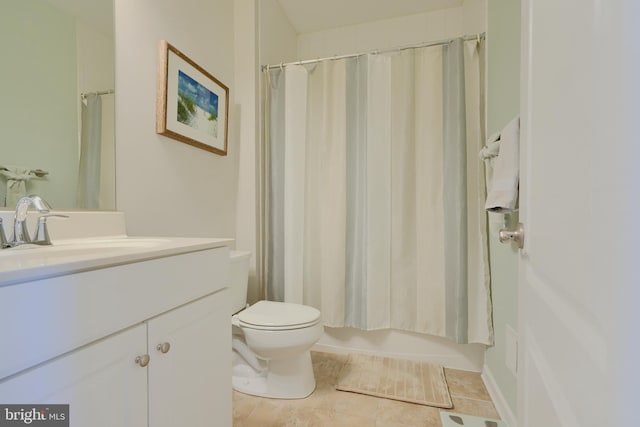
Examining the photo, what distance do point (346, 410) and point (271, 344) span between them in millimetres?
489

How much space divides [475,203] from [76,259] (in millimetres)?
1714

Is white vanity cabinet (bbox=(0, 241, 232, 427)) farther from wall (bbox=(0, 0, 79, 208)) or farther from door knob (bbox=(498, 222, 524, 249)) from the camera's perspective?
door knob (bbox=(498, 222, 524, 249))

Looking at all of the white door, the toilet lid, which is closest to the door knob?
the white door

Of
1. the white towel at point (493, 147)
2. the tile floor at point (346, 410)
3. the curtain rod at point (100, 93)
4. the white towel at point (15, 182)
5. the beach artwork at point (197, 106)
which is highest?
the beach artwork at point (197, 106)

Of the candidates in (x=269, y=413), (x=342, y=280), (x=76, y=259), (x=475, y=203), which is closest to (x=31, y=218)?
(x=76, y=259)

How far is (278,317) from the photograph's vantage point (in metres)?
1.38

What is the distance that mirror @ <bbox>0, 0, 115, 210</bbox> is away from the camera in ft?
2.72

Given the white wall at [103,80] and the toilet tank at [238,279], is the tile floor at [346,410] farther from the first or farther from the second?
the white wall at [103,80]

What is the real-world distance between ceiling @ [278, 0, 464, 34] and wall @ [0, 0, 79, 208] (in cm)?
158

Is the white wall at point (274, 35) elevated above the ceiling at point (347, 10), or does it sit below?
below

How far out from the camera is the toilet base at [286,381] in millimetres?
1416

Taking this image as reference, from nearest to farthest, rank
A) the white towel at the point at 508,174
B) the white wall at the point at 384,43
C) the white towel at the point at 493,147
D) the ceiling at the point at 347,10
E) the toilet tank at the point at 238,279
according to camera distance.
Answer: the white towel at the point at 508,174 < the white towel at the point at 493,147 < the toilet tank at the point at 238,279 < the white wall at the point at 384,43 < the ceiling at the point at 347,10

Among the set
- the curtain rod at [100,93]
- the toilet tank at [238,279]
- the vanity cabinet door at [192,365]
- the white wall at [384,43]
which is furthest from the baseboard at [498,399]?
the curtain rod at [100,93]

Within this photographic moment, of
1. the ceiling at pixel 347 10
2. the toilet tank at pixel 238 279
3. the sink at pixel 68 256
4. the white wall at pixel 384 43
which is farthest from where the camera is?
the ceiling at pixel 347 10
